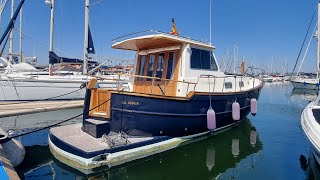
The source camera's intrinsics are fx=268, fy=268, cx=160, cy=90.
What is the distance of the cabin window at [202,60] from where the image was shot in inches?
343

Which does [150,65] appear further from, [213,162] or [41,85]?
[41,85]

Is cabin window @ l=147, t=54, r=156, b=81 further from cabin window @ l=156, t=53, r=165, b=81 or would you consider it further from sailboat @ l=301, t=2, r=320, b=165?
sailboat @ l=301, t=2, r=320, b=165

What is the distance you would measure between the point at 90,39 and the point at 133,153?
10465 millimetres

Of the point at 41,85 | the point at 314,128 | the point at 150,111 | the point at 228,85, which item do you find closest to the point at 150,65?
the point at 150,111

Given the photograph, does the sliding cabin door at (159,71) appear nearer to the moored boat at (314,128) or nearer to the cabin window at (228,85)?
the cabin window at (228,85)

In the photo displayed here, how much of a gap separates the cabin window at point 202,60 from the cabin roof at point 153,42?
236mm

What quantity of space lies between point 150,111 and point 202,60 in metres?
3.07

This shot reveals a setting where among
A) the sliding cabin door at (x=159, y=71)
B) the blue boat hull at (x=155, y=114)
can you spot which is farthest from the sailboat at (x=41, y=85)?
the blue boat hull at (x=155, y=114)

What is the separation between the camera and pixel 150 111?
715 cm

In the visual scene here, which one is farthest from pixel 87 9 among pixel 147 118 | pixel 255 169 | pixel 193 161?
pixel 255 169

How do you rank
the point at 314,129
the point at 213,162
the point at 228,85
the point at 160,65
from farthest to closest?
the point at 228,85 < the point at 160,65 < the point at 213,162 < the point at 314,129

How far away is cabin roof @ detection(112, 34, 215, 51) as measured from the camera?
25.5ft

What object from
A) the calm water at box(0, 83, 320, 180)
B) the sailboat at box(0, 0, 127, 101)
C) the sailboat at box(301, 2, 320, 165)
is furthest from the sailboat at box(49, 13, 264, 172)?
the sailboat at box(0, 0, 127, 101)

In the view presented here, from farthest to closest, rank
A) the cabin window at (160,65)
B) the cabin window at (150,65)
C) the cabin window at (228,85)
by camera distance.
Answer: the cabin window at (228,85) → the cabin window at (150,65) → the cabin window at (160,65)
